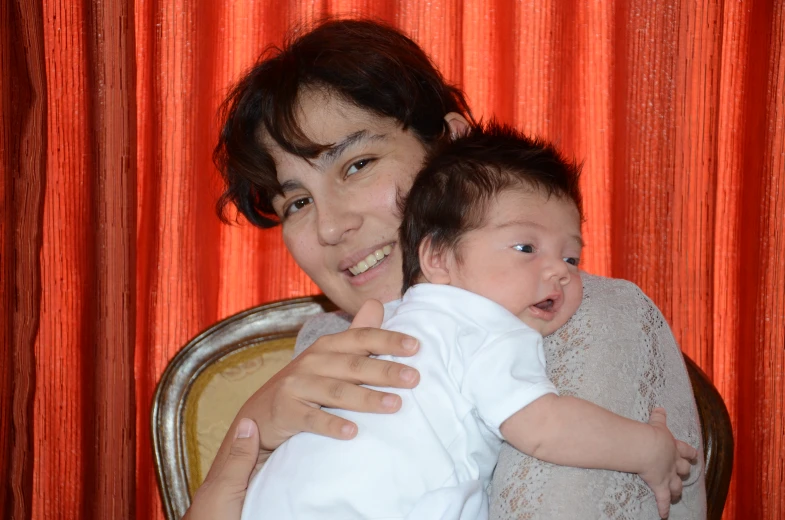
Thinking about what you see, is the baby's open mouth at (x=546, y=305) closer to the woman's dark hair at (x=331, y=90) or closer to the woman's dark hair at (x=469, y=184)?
the woman's dark hair at (x=469, y=184)

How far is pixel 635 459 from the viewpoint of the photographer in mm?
968

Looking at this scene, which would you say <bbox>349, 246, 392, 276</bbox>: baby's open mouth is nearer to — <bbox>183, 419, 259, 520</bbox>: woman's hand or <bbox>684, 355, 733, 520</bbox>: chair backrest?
<bbox>183, 419, 259, 520</bbox>: woman's hand

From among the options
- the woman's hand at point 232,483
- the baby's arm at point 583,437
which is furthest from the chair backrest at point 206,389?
the baby's arm at point 583,437

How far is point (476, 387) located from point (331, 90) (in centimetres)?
70

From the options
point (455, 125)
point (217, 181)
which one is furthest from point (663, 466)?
point (217, 181)

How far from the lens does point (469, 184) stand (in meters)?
1.15

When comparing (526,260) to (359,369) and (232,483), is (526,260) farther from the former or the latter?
(232,483)

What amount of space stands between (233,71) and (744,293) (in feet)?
5.05

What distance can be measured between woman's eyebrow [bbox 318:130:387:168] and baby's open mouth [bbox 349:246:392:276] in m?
0.19

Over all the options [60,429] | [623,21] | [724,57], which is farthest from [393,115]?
[60,429]

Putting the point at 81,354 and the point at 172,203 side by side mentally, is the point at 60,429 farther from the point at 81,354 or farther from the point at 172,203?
the point at 172,203

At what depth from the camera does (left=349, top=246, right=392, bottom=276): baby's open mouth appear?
4.64 ft

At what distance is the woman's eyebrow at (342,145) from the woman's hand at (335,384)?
12.5 inches

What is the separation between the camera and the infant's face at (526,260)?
1.08 metres
